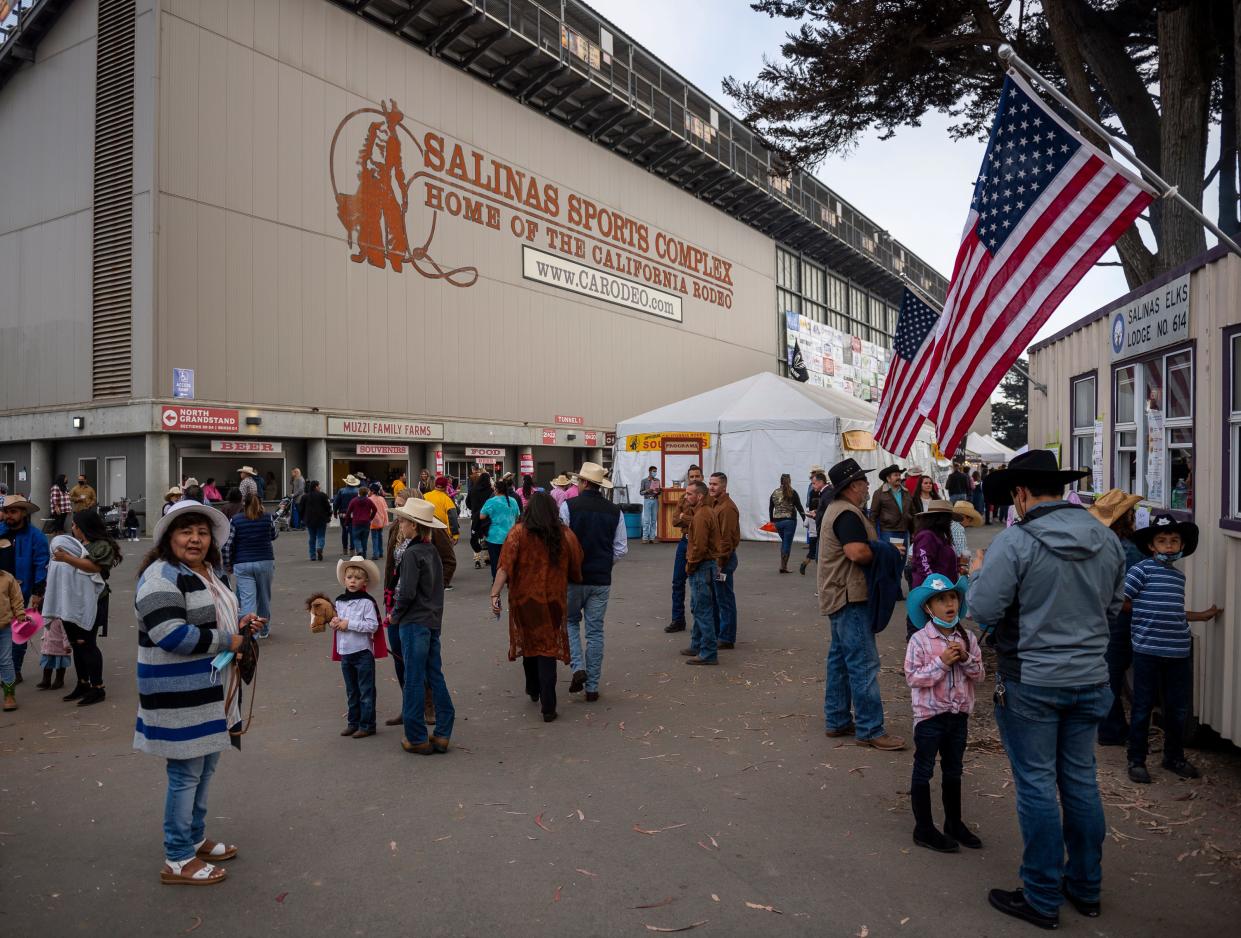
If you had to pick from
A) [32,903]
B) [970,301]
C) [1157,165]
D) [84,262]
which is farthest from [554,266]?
[32,903]

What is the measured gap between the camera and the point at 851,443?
20328 millimetres

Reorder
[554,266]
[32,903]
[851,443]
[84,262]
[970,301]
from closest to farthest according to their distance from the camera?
[32,903]
[970,301]
[851,443]
[84,262]
[554,266]

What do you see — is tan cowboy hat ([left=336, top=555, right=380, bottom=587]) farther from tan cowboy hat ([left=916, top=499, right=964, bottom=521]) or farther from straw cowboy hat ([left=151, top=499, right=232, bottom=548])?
tan cowboy hat ([left=916, top=499, right=964, bottom=521])

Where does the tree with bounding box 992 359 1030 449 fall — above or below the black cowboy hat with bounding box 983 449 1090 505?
above

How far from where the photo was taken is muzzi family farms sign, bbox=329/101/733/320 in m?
27.7

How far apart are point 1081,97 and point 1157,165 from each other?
1.38 metres

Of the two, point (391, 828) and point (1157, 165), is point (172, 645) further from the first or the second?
point (1157, 165)

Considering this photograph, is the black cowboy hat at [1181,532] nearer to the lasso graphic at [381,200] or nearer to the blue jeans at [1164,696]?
the blue jeans at [1164,696]

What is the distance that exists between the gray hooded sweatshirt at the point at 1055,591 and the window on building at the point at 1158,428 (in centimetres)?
293

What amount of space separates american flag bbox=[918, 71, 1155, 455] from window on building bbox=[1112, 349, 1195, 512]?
1442 millimetres

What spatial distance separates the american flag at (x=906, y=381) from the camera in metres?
9.88

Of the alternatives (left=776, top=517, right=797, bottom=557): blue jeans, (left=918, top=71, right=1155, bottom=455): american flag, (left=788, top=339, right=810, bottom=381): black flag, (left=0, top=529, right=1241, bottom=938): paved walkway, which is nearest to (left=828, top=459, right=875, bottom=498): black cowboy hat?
(left=918, top=71, right=1155, bottom=455): american flag

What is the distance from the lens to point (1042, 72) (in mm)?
10672

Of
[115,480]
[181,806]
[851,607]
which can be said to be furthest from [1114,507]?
[115,480]
